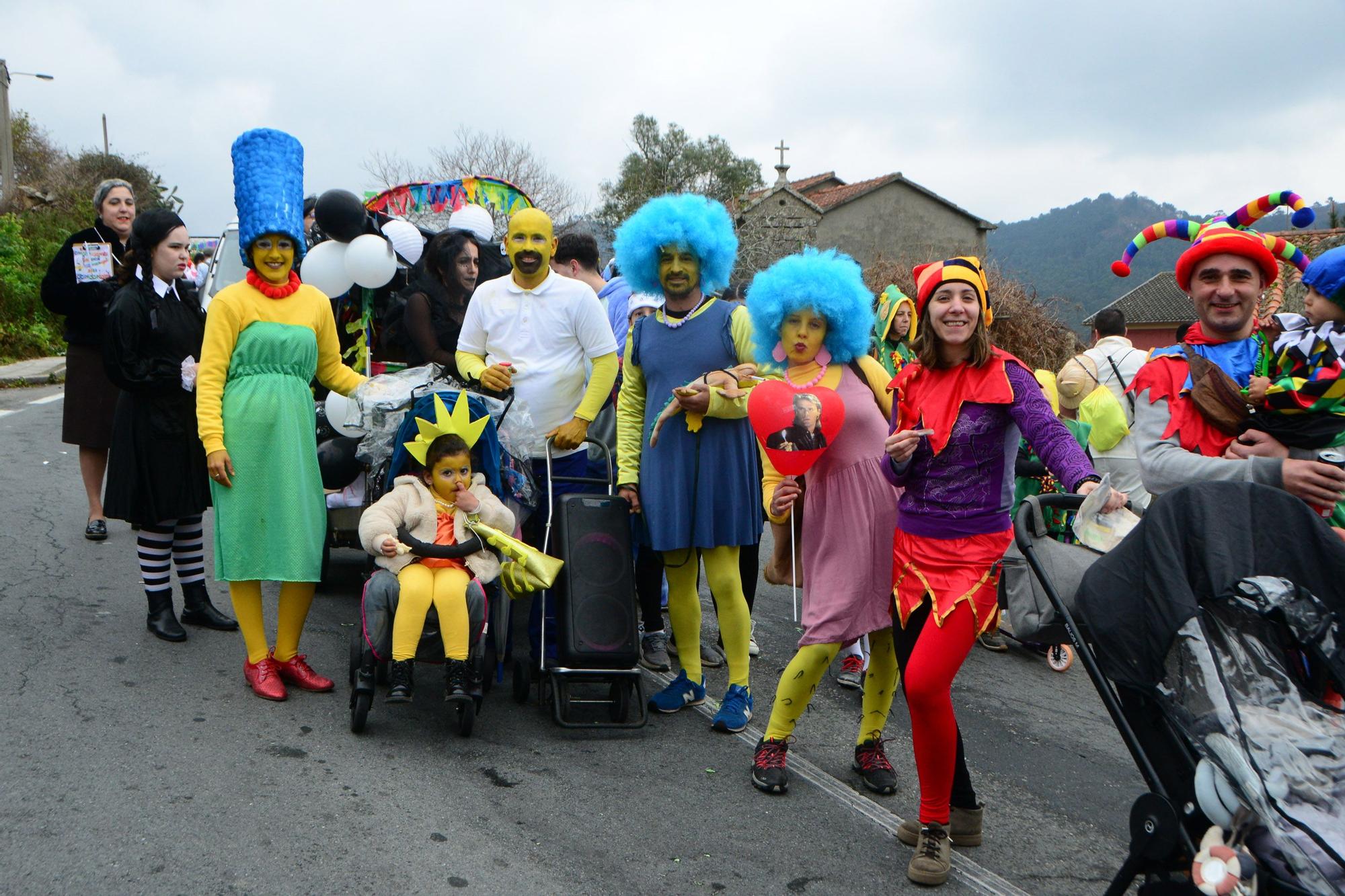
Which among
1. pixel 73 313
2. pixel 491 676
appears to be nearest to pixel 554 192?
pixel 73 313

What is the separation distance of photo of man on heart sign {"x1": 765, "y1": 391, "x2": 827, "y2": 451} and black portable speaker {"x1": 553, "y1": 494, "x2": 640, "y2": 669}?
1234 millimetres

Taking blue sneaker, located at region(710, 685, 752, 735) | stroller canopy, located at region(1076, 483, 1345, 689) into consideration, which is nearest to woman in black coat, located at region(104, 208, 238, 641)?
blue sneaker, located at region(710, 685, 752, 735)

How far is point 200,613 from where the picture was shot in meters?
5.40

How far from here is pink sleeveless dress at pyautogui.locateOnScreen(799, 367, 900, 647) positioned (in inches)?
147

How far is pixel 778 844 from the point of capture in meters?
3.51

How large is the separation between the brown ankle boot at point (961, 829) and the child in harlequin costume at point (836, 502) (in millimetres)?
411

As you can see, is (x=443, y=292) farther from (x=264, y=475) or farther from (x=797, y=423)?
(x=797, y=423)

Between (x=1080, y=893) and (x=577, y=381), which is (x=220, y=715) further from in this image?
(x=1080, y=893)

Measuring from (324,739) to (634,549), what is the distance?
1.66 metres

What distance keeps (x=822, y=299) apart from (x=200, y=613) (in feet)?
12.0

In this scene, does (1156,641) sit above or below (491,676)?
above

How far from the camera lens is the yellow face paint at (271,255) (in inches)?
178

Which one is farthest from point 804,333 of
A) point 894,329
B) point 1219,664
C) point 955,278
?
point 894,329

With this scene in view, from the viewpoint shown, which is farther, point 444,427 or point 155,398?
point 155,398
